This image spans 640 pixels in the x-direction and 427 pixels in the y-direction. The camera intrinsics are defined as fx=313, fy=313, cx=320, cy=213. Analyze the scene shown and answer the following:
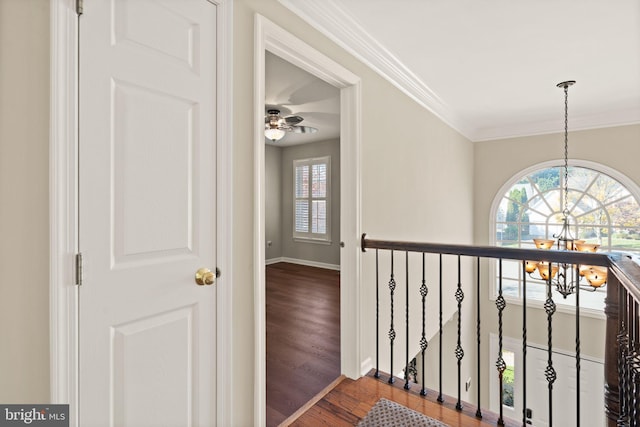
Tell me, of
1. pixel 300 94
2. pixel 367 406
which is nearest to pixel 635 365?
pixel 367 406

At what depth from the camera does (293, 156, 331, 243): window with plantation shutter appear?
6332mm

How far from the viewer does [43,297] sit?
953 mm

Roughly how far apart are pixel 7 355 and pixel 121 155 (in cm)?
68

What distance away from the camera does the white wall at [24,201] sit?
887 millimetres

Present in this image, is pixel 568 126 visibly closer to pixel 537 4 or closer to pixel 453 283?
pixel 453 283

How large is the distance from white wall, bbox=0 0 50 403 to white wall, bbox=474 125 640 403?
5746 millimetres

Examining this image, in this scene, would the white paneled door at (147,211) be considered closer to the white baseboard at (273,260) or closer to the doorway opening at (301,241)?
the doorway opening at (301,241)

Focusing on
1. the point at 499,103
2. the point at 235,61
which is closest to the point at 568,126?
the point at 499,103

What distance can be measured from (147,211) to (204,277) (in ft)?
1.20

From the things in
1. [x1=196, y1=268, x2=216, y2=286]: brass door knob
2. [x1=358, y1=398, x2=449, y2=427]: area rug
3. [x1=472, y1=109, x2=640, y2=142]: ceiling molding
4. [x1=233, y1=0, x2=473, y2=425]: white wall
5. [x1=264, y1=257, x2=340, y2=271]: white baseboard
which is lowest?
[x1=358, y1=398, x2=449, y2=427]: area rug

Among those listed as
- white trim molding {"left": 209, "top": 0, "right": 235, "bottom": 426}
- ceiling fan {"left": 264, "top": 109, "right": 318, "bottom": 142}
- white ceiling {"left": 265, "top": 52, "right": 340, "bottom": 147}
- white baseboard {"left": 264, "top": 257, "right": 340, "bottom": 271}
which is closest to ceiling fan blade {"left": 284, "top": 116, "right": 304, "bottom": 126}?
ceiling fan {"left": 264, "top": 109, "right": 318, "bottom": 142}

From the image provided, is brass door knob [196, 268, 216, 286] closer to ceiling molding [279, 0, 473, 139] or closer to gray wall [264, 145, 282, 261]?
ceiling molding [279, 0, 473, 139]

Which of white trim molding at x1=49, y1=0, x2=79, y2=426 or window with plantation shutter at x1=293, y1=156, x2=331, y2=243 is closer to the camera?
white trim molding at x1=49, y1=0, x2=79, y2=426

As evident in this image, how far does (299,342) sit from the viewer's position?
2910 mm
